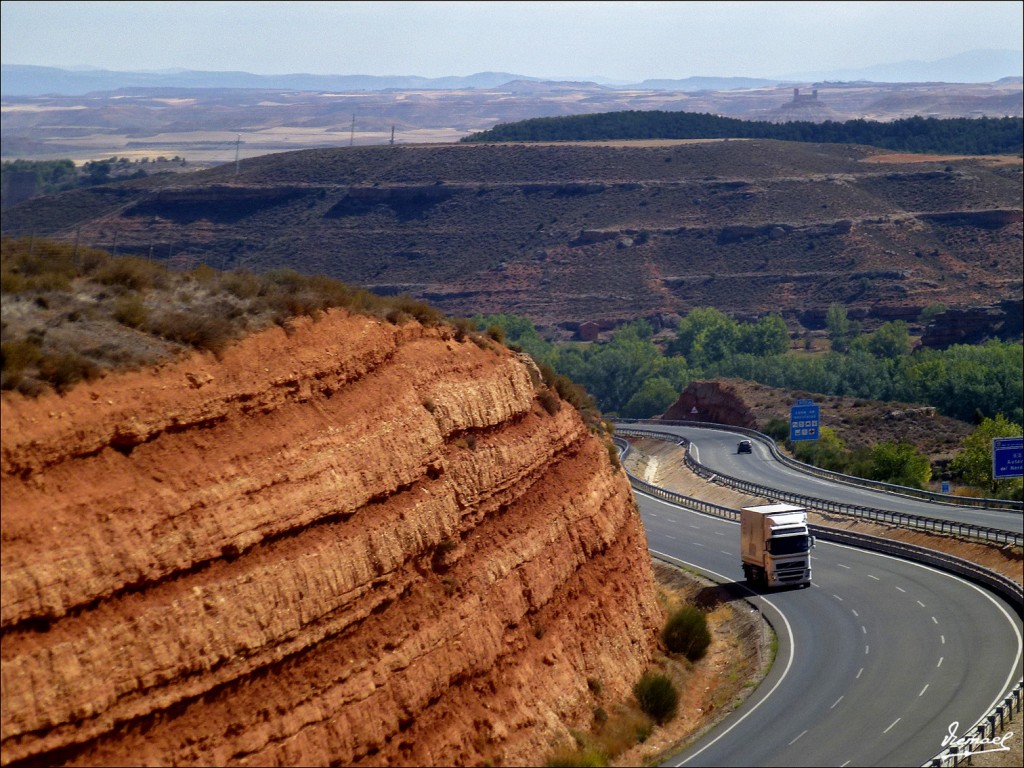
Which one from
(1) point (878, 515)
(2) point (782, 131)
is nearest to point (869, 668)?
(1) point (878, 515)

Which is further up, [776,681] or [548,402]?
[548,402]

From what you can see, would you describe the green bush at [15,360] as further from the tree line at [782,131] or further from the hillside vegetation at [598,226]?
the tree line at [782,131]

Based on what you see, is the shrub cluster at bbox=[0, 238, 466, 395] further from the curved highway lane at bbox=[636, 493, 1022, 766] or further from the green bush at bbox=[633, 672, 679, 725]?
the curved highway lane at bbox=[636, 493, 1022, 766]

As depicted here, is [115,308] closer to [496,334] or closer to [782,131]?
[496,334]

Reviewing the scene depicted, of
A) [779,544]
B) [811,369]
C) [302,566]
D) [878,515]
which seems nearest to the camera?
[302,566]

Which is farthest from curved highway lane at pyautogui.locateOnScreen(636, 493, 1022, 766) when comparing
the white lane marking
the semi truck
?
the semi truck

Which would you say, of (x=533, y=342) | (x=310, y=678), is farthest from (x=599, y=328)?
(x=310, y=678)

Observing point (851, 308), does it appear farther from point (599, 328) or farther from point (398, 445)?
point (398, 445)

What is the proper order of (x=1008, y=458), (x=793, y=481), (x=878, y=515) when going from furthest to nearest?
1. (x=793, y=481)
2. (x=878, y=515)
3. (x=1008, y=458)
